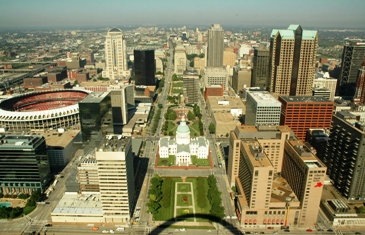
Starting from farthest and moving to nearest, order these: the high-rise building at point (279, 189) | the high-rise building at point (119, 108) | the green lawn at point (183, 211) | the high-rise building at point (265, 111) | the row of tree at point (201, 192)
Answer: the high-rise building at point (119, 108), the high-rise building at point (265, 111), the row of tree at point (201, 192), the green lawn at point (183, 211), the high-rise building at point (279, 189)

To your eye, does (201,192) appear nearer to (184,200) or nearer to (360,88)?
(184,200)

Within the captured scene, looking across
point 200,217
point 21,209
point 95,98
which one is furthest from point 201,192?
point 21,209

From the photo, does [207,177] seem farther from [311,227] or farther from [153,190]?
[311,227]

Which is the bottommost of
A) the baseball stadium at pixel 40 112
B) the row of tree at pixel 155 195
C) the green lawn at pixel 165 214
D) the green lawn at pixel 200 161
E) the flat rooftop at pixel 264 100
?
the green lawn at pixel 165 214

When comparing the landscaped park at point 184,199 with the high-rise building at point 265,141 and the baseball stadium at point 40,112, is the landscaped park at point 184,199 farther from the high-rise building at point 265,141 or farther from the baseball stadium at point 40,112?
the baseball stadium at point 40,112

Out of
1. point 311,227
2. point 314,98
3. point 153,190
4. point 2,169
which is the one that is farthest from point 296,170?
point 2,169

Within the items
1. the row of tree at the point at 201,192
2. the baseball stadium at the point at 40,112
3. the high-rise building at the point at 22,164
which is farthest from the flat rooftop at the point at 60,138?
the row of tree at the point at 201,192

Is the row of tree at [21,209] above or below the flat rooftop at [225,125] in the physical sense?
below
